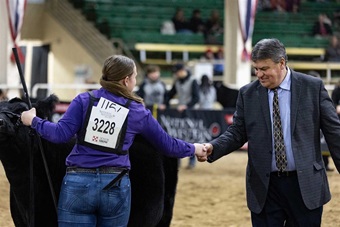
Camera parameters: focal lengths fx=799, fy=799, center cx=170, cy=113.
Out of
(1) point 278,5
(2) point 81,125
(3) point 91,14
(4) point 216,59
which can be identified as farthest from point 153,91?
(1) point 278,5

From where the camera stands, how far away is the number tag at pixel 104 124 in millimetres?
5227

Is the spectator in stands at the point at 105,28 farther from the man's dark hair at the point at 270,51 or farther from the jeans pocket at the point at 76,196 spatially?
the jeans pocket at the point at 76,196

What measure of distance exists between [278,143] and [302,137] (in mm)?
169

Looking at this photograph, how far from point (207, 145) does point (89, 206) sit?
1.22 m

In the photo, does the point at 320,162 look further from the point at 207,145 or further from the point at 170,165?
the point at 170,165

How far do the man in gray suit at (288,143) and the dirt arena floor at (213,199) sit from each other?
11.4 feet

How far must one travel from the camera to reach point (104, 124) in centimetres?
523

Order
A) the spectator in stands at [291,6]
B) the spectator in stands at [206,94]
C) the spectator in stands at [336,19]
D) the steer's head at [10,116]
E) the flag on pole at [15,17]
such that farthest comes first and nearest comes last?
the spectator in stands at [291,6]
the spectator in stands at [336,19]
the flag on pole at [15,17]
the spectator in stands at [206,94]
the steer's head at [10,116]

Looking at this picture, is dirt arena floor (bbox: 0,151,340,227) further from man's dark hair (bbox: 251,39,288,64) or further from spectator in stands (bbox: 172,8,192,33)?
spectator in stands (bbox: 172,8,192,33)

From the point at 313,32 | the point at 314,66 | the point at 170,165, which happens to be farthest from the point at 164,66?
the point at 170,165

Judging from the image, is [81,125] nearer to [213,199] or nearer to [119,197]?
[119,197]

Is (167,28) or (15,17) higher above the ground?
(15,17)

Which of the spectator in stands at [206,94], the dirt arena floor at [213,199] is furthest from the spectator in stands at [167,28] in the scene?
the dirt arena floor at [213,199]

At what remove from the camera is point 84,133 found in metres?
5.26
